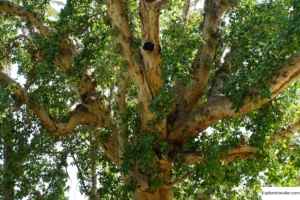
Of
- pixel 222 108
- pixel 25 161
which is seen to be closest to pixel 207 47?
pixel 222 108

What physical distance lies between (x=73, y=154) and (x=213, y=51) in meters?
3.33

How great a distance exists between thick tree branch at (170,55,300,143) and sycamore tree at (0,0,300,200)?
0.02 meters

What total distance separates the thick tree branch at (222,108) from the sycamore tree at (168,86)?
0.05ft

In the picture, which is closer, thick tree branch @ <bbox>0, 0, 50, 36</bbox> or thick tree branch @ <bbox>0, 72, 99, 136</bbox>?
thick tree branch @ <bbox>0, 72, 99, 136</bbox>

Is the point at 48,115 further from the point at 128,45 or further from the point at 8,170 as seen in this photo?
the point at 128,45

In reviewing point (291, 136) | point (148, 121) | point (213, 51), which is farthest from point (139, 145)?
point (291, 136)

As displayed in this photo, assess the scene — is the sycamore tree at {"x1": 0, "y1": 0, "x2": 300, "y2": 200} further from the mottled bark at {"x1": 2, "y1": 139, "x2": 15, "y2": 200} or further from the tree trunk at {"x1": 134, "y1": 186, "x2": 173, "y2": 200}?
the mottled bark at {"x1": 2, "y1": 139, "x2": 15, "y2": 200}

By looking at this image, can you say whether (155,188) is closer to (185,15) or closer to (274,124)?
(274,124)

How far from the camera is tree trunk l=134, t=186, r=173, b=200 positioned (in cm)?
930

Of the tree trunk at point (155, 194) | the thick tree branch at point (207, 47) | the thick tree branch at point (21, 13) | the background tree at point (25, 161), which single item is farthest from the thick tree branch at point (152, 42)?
the background tree at point (25, 161)

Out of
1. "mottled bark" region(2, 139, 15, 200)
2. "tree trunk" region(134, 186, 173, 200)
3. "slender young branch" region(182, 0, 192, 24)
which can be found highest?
"slender young branch" region(182, 0, 192, 24)

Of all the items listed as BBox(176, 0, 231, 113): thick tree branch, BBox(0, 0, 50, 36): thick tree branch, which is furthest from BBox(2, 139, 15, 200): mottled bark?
BBox(176, 0, 231, 113): thick tree branch

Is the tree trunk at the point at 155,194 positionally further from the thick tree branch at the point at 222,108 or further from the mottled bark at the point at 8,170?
the mottled bark at the point at 8,170

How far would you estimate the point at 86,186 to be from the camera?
1086 cm
